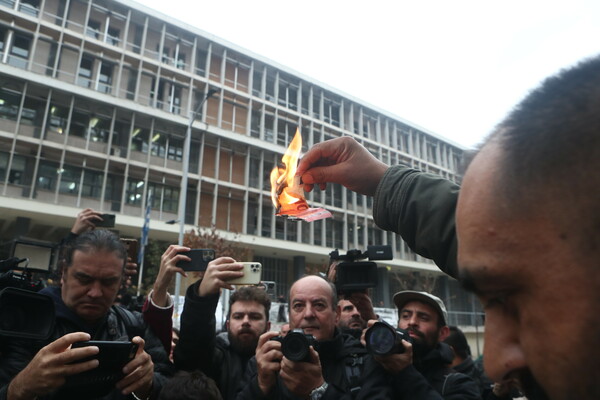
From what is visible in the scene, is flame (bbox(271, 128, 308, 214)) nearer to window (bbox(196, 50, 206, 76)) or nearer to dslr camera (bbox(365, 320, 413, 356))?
dslr camera (bbox(365, 320, 413, 356))

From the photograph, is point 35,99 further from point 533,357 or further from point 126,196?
point 533,357

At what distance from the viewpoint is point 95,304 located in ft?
8.80

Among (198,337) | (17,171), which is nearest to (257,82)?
(17,171)

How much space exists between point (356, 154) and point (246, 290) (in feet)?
8.89

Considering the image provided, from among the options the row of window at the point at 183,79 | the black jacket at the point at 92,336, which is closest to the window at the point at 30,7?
the row of window at the point at 183,79

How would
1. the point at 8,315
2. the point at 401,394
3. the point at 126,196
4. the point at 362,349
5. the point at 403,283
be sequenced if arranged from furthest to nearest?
A: the point at 403,283 < the point at 126,196 < the point at 362,349 < the point at 401,394 < the point at 8,315

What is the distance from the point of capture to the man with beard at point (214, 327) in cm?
275

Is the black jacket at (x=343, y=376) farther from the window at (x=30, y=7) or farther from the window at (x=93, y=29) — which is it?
the window at (x=93, y=29)

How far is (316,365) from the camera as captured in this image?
2469 mm

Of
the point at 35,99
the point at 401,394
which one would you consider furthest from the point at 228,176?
the point at 401,394

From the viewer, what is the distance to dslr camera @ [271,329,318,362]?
2.42 metres

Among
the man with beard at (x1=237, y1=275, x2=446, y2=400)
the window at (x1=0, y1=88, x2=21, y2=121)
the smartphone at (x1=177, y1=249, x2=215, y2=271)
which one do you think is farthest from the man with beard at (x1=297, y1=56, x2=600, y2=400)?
the window at (x1=0, y1=88, x2=21, y2=121)

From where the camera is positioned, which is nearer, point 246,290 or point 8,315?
point 8,315

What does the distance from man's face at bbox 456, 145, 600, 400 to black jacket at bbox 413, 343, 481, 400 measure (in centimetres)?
247
